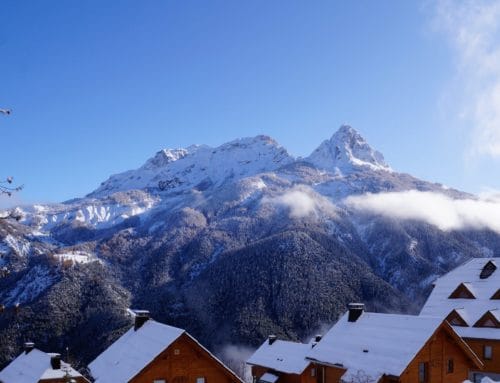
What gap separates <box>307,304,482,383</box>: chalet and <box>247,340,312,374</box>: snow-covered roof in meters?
7.35

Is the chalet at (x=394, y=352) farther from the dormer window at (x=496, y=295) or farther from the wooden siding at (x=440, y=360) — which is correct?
the dormer window at (x=496, y=295)

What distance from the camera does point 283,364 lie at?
147ft

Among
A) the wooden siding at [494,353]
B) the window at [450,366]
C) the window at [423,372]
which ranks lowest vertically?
the window at [423,372]

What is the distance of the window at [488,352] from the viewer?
1692 inches

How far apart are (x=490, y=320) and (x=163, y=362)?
27.9 meters

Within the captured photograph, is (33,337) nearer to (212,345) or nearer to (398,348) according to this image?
(212,345)

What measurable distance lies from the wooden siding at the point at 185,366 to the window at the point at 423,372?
10851mm

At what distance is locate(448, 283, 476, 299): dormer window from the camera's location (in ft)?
157

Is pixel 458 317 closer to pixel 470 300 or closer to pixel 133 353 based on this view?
pixel 470 300

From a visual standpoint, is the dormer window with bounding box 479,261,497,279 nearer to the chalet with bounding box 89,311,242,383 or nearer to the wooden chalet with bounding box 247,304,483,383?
the wooden chalet with bounding box 247,304,483,383

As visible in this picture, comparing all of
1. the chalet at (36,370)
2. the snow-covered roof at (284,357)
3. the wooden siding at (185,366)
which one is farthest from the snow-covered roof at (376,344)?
the chalet at (36,370)

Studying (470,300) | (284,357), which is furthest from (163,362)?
(470,300)

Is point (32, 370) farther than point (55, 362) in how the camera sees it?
Yes

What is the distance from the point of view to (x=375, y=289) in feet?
508
